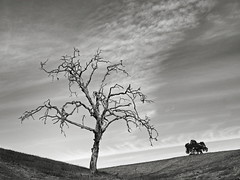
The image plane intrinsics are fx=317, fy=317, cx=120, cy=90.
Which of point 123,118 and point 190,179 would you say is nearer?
point 190,179

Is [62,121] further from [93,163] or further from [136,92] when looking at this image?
[136,92]

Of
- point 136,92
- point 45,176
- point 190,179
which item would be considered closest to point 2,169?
point 45,176

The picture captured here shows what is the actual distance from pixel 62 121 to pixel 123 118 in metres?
6.80

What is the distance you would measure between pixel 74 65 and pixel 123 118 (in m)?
8.46

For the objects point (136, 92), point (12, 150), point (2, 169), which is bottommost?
point (2, 169)

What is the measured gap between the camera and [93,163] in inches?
1345

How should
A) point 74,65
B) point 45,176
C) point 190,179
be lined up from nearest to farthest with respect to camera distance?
point 190,179
point 45,176
point 74,65

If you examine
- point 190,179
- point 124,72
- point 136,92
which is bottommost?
point 190,179

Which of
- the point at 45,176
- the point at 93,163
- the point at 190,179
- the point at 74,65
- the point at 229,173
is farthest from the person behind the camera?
the point at 74,65

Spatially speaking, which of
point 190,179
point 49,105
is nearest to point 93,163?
point 49,105

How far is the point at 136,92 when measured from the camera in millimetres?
37281

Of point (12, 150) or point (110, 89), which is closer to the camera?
point (110, 89)

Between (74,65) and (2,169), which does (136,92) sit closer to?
(74,65)

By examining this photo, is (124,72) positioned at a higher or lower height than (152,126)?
higher
